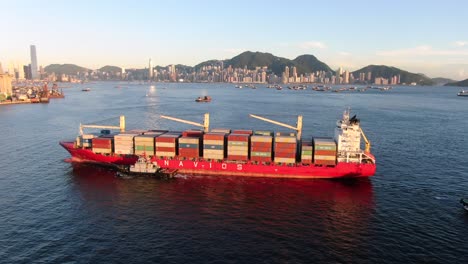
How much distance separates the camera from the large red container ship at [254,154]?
6256 centimetres

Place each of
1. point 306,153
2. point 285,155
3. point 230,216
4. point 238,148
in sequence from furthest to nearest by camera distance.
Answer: point 238,148, point 285,155, point 306,153, point 230,216

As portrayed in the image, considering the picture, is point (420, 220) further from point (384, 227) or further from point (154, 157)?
point (154, 157)

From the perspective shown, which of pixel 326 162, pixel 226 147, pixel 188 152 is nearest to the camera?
pixel 326 162

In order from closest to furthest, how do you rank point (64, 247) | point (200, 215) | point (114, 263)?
point (114, 263) → point (64, 247) → point (200, 215)

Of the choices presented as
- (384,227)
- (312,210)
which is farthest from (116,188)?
(384,227)

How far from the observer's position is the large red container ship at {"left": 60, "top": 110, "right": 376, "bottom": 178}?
205 feet

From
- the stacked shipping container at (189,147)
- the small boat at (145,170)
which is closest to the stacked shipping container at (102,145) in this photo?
the small boat at (145,170)

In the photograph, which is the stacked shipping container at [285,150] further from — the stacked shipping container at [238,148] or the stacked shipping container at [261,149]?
the stacked shipping container at [238,148]

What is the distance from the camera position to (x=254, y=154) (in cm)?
6375

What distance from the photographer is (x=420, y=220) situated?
46406 millimetres

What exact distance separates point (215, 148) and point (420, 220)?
116ft

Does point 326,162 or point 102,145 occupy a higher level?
point 102,145

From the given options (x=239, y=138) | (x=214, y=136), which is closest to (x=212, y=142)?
(x=214, y=136)

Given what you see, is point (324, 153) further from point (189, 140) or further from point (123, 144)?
point (123, 144)
